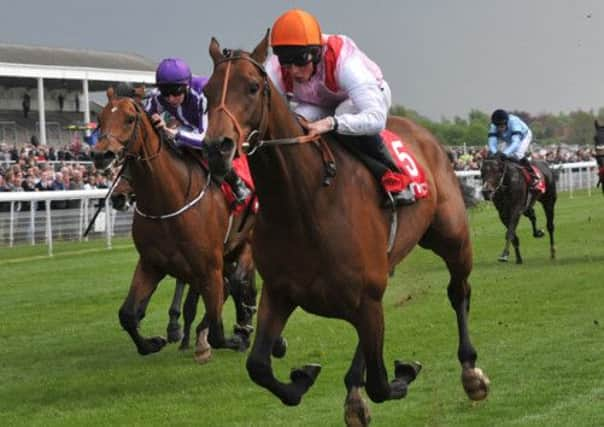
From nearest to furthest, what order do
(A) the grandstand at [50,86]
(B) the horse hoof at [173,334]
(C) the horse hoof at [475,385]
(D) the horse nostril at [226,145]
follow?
(D) the horse nostril at [226,145], (C) the horse hoof at [475,385], (B) the horse hoof at [173,334], (A) the grandstand at [50,86]

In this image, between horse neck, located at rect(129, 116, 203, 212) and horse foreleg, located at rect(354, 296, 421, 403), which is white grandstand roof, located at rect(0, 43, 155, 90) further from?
horse foreleg, located at rect(354, 296, 421, 403)

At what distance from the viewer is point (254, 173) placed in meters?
5.30

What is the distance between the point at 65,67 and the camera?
125 feet

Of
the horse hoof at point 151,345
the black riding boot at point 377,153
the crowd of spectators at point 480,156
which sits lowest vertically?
the crowd of spectators at point 480,156

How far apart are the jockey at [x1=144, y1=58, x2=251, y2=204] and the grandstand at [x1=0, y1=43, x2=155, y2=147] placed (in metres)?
26.9

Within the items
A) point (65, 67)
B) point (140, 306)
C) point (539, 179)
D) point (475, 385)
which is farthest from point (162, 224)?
point (65, 67)

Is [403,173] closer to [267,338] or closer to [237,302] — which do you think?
[267,338]

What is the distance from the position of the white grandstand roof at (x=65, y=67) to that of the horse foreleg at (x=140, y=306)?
1108 inches

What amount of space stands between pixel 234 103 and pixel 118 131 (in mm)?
3758

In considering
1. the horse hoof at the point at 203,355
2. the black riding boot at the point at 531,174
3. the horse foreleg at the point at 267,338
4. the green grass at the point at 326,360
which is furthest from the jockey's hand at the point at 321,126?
the black riding boot at the point at 531,174

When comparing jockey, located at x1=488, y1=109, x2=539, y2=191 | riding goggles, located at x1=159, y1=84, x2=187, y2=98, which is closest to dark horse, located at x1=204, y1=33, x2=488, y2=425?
riding goggles, located at x1=159, y1=84, x2=187, y2=98

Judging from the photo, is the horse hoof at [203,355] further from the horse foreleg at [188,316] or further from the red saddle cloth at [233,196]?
the red saddle cloth at [233,196]

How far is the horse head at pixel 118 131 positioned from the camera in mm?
8180

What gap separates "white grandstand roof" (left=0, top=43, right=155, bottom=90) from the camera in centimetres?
3625
